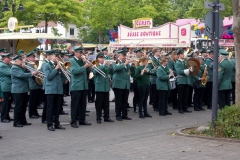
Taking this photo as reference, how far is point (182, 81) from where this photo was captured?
1448 centimetres

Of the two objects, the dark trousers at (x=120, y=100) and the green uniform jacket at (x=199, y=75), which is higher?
the green uniform jacket at (x=199, y=75)

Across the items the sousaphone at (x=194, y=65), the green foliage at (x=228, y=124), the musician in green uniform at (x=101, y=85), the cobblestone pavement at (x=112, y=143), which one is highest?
the sousaphone at (x=194, y=65)

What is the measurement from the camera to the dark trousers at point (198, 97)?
1533cm

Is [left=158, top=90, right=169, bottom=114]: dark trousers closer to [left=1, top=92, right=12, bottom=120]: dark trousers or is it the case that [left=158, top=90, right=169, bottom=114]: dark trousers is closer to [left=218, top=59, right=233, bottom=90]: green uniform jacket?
[left=218, top=59, right=233, bottom=90]: green uniform jacket

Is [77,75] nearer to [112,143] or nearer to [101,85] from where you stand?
[101,85]

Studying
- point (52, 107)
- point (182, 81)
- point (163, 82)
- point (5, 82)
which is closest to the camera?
point (52, 107)

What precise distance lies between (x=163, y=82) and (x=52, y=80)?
12.8 ft

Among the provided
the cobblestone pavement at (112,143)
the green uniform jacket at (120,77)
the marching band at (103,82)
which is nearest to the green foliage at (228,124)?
the cobblestone pavement at (112,143)

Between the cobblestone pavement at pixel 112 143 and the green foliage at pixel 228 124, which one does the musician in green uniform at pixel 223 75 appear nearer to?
the cobblestone pavement at pixel 112 143

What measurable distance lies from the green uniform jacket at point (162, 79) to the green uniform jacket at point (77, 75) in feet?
9.07

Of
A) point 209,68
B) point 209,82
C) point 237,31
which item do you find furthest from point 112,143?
point 209,82

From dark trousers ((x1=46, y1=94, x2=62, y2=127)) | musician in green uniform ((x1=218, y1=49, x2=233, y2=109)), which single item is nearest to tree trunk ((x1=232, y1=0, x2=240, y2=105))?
musician in green uniform ((x1=218, y1=49, x2=233, y2=109))

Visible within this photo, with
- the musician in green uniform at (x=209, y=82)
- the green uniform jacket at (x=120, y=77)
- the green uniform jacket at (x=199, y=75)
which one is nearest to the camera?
the green uniform jacket at (x=120, y=77)

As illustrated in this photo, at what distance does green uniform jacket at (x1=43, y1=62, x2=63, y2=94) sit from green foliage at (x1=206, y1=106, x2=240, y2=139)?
12.2 ft
